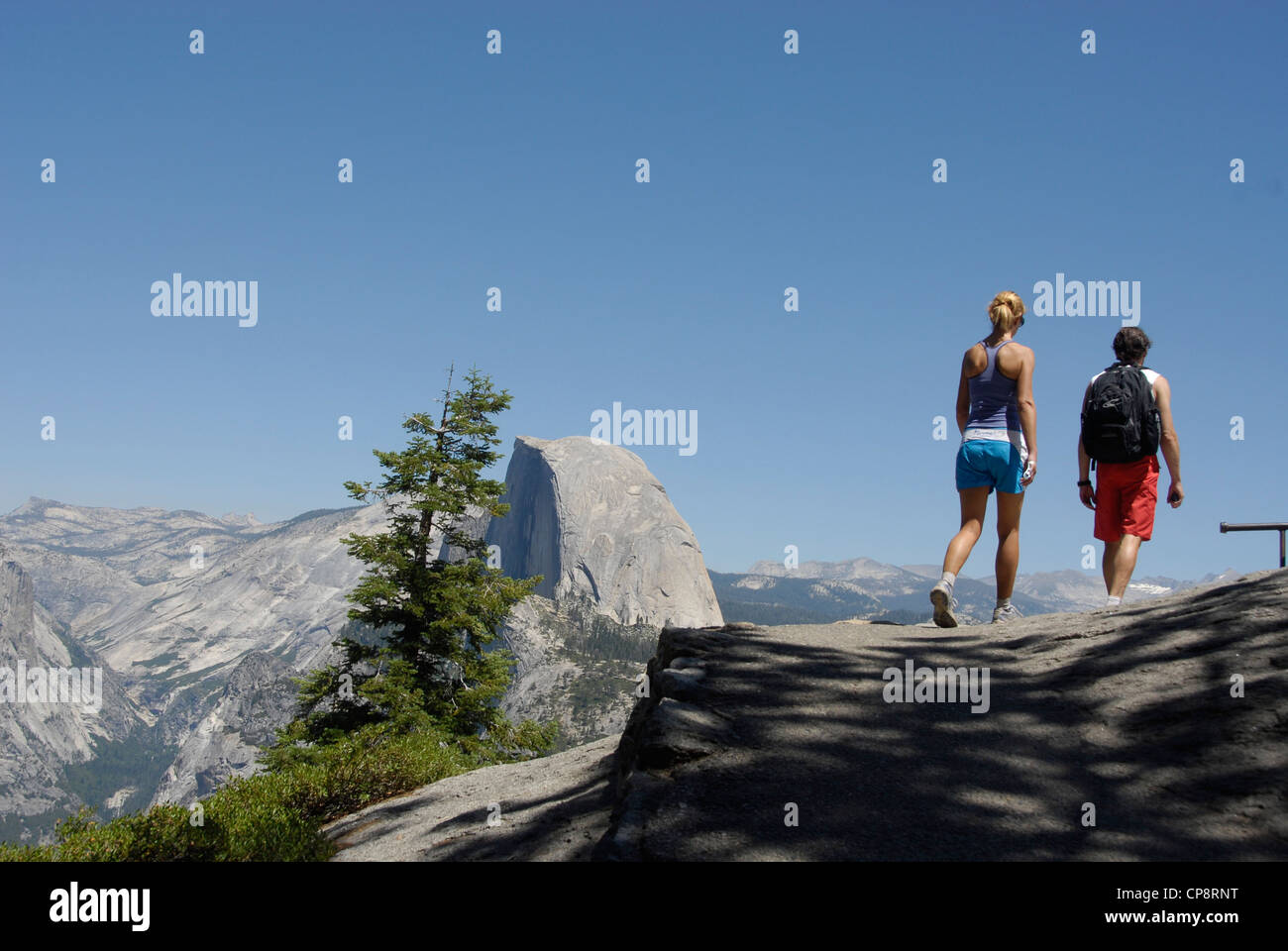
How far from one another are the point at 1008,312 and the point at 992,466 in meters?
1.55

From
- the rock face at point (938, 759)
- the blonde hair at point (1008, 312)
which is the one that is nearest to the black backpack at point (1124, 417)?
the blonde hair at point (1008, 312)

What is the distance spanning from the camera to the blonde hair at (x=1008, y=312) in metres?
8.54

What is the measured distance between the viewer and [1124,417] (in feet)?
27.2

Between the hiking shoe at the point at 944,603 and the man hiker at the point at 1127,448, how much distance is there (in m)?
1.52

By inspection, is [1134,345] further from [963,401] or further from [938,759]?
[938,759]

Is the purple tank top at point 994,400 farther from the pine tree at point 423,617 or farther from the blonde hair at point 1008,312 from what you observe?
the pine tree at point 423,617

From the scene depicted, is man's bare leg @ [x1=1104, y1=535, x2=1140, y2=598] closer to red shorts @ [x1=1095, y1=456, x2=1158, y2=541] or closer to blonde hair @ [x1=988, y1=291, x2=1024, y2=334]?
red shorts @ [x1=1095, y1=456, x2=1158, y2=541]

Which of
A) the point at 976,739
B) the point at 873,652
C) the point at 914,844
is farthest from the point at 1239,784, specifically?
the point at 873,652

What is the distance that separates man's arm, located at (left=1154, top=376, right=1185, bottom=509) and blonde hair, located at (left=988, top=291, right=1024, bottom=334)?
1.43 metres

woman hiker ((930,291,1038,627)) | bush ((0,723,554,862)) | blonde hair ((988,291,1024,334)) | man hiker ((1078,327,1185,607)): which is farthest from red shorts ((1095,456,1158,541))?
bush ((0,723,554,862))

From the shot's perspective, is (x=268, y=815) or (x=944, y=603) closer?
(x=268, y=815)

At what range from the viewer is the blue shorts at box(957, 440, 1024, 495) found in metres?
8.38

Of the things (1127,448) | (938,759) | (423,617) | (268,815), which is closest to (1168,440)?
(1127,448)
